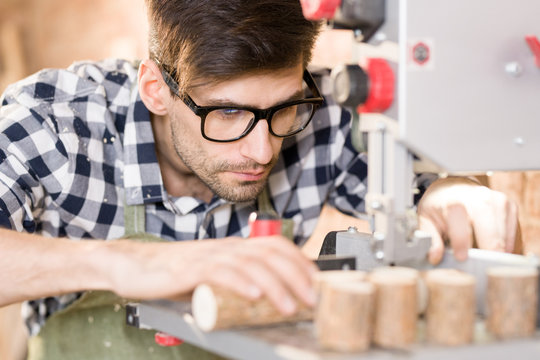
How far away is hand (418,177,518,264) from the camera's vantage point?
3.22ft

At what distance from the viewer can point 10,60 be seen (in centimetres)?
436

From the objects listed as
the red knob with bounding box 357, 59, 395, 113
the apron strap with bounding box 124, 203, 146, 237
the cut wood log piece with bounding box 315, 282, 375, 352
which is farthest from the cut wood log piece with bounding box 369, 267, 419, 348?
the apron strap with bounding box 124, 203, 146, 237

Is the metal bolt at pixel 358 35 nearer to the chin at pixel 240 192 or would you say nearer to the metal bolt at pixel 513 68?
the metal bolt at pixel 513 68

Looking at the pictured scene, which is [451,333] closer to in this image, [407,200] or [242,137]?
[407,200]

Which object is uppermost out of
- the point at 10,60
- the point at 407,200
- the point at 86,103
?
the point at 10,60

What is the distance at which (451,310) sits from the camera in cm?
75

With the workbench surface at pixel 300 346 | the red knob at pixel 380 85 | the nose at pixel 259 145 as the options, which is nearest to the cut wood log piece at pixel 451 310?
the workbench surface at pixel 300 346

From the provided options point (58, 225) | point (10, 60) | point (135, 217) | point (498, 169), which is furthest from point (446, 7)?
point (10, 60)

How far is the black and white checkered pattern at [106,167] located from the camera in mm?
1408

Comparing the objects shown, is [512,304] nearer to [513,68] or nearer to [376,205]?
[376,205]

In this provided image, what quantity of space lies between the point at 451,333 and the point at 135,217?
3.15 ft

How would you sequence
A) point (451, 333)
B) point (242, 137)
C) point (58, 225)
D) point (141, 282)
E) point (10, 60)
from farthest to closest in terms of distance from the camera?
point (10, 60)
point (58, 225)
point (242, 137)
point (141, 282)
point (451, 333)

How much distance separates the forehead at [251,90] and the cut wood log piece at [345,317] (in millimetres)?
663

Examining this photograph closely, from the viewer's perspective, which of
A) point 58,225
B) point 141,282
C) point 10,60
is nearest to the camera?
point 141,282
